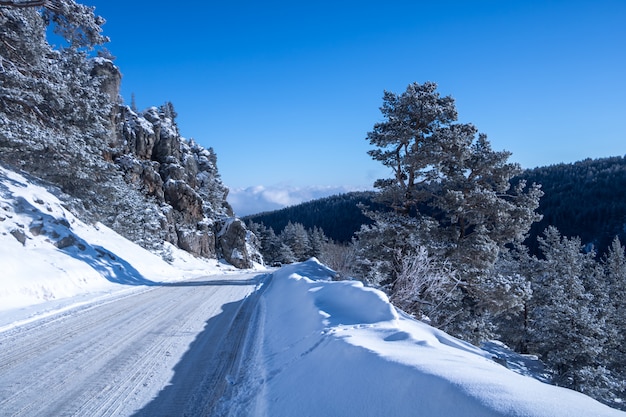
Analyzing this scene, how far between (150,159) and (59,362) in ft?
153

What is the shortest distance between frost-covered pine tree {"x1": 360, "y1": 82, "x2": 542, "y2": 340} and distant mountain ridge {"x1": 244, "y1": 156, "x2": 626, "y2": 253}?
74.8 metres

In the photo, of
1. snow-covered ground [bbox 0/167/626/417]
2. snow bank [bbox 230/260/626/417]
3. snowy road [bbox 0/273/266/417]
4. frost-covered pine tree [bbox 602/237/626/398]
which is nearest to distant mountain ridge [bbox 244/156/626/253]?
frost-covered pine tree [bbox 602/237/626/398]

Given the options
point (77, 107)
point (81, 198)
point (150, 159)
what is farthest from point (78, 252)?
point (150, 159)

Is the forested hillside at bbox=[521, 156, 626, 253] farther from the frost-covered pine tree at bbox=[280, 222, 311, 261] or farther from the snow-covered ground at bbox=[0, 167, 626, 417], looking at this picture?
the snow-covered ground at bbox=[0, 167, 626, 417]

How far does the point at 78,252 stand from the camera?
49.8ft

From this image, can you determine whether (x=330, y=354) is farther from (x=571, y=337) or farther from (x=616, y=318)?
(x=616, y=318)

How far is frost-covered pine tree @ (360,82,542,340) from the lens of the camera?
510 inches

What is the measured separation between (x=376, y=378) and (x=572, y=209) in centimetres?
11978

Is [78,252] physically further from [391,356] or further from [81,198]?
[391,356]

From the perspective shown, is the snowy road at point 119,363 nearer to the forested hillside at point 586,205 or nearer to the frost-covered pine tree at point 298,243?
the frost-covered pine tree at point 298,243

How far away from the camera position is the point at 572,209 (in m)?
98.2

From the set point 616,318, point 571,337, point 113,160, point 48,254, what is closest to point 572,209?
point 616,318

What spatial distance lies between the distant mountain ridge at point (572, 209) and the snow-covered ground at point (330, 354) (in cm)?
7965

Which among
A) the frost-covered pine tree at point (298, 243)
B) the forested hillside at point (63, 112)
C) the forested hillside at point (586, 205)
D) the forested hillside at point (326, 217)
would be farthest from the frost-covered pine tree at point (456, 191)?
the forested hillside at point (326, 217)
